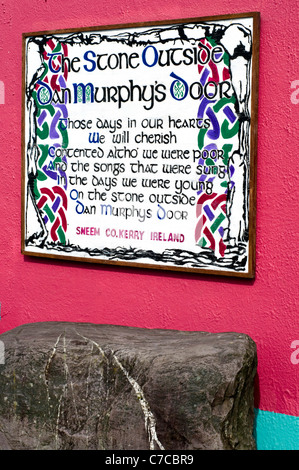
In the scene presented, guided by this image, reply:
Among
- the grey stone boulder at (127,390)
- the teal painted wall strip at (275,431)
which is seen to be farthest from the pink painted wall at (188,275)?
the grey stone boulder at (127,390)

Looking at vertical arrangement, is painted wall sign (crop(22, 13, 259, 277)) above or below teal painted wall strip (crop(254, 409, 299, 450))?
above

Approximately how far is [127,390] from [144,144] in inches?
49.5

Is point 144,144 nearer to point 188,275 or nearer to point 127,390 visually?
point 188,275

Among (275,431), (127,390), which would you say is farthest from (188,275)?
(275,431)

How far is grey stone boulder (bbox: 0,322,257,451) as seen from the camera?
2986mm

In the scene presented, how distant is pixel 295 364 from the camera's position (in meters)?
3.29

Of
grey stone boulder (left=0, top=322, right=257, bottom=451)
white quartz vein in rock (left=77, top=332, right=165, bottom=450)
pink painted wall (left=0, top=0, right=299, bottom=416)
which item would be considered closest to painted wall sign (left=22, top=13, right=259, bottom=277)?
pink painted wall (left=0, top=0, right=299, bottom=416)

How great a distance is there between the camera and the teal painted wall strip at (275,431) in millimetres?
3301

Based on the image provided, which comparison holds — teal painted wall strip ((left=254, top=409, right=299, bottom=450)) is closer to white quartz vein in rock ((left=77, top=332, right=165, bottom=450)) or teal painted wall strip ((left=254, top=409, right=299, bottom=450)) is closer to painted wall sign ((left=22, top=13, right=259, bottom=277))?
white quartz vein in rock ((left=77, top=332, right=165, bottom=450))

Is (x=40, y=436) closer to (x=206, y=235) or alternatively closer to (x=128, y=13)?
(x=206, y=235)

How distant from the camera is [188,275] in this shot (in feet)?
11.5

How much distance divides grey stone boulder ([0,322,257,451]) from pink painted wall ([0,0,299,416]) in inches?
7.0

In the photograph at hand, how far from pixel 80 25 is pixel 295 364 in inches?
83.1

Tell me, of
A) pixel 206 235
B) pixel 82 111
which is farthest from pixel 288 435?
pixel 82 111
